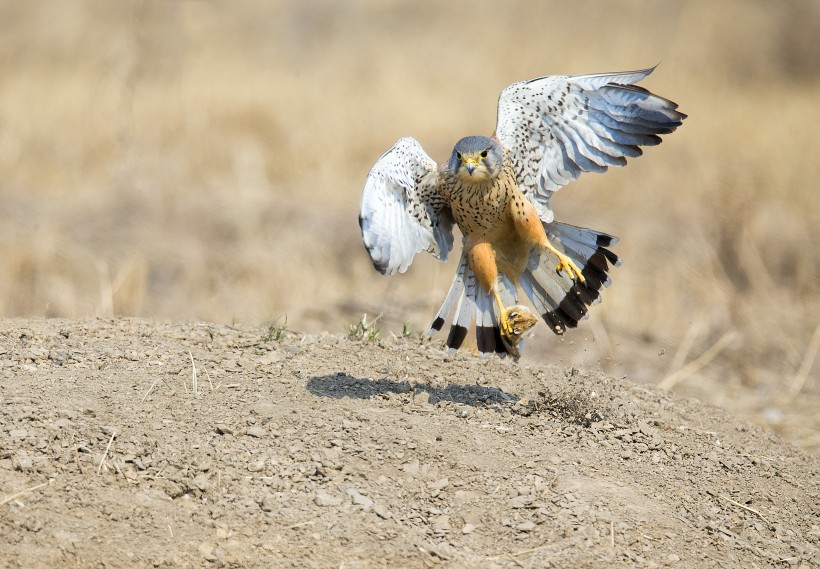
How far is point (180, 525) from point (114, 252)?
644 centimetres

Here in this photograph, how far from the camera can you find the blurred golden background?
7.97 m

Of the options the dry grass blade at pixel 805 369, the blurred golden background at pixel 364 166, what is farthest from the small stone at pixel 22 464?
the dry grass blade at pixel 805 369

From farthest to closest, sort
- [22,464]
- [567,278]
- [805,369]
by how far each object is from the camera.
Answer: [805,369] → [567,278] → [22,464]

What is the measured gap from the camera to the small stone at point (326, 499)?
3529 mm

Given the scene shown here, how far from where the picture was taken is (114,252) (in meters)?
9.34

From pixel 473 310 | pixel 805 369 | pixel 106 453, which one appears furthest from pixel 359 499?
pixel 805 369

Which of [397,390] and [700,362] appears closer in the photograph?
[397,390]

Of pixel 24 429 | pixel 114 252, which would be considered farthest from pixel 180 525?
pixel 114 252

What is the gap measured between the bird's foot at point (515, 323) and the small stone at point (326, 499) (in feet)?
4.48

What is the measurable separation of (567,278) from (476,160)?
0.84m

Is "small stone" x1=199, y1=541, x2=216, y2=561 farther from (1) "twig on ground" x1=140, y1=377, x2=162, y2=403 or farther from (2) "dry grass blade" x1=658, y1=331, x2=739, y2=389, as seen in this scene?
(2) "dry grass blade" x1=658, y1=331, x2=739, y2=389

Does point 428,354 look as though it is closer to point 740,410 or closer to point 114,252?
point 740,410

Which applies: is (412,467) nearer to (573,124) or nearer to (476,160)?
(476,160)

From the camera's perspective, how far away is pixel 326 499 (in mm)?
3547
